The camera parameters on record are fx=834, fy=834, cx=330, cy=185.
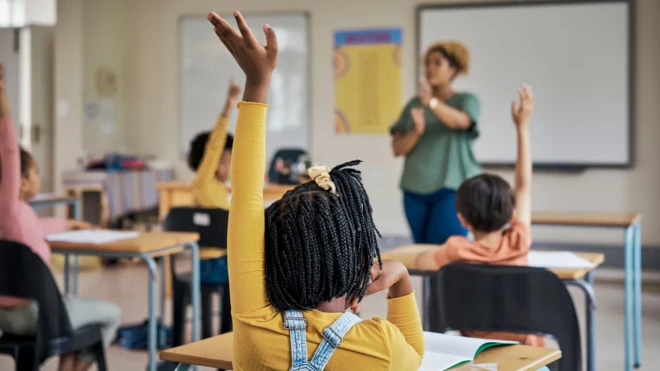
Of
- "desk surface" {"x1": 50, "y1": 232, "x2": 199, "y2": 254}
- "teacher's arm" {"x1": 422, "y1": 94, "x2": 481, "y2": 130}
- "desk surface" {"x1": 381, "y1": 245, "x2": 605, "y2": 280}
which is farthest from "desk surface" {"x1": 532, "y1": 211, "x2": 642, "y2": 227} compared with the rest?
"desk surface" {"x1": 50, "y1": 232, "x2": 199, "y2": 254}

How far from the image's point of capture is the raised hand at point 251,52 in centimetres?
109

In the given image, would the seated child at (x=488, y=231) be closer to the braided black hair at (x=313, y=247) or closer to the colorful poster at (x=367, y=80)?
the braided black hair at (x=313, y=247)

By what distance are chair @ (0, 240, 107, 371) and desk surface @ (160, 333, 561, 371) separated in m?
1.08

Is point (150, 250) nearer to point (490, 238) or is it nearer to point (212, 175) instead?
point (212, 175)

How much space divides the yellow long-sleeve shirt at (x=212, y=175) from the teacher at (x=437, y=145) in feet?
2.49

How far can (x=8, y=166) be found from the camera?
248 cm

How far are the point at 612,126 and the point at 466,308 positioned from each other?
4346mm

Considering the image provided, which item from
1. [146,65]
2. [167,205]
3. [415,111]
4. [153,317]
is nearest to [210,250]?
[153,317]

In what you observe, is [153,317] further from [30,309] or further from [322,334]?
[322,334]

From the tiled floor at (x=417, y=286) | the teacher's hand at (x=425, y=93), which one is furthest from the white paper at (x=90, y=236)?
the teacher's hand at (x=425, y=93)

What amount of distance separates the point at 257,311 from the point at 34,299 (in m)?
1.47

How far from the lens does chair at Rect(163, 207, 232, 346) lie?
336cm

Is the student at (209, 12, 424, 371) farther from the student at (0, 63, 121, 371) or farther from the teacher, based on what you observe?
the teacher

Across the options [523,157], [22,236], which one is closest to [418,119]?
[523,157]
